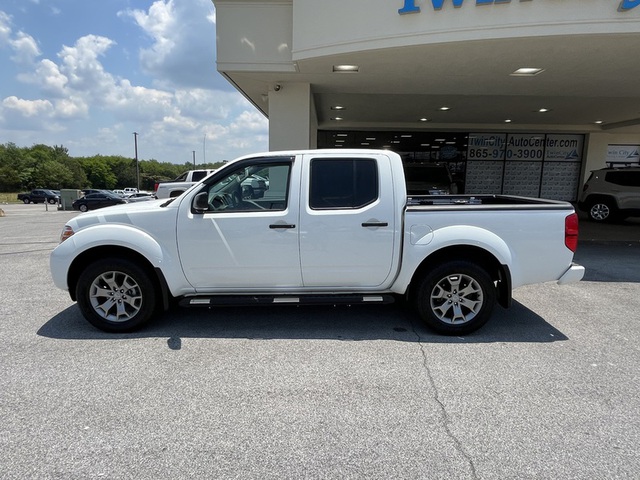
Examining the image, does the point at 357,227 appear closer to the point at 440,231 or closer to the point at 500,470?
the point at 440,231

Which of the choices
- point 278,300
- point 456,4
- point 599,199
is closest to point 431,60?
point 456,4

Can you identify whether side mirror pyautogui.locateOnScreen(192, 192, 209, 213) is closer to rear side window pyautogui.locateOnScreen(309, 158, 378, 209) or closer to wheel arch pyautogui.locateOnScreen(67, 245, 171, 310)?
wheel arch pyautogui.locateOnScreen(67, 245, 171, 310)

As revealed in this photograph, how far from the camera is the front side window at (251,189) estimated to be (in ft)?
13.5

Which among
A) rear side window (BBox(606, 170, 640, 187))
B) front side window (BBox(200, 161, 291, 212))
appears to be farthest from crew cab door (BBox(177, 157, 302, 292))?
rear side window (BBox(606, 170, 640, 187))

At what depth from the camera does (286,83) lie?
9.48m

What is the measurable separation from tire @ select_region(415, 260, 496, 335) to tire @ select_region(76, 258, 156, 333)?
2976 mm

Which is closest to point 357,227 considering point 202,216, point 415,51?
point 202,216

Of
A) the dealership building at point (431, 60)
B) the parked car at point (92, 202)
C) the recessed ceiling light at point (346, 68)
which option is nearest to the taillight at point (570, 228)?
the dealership building at point (431, 60)

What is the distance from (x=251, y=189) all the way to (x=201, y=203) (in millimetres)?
593

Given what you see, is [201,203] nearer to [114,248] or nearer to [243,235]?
[243,235]

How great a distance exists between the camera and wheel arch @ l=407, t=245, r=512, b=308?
4.11m

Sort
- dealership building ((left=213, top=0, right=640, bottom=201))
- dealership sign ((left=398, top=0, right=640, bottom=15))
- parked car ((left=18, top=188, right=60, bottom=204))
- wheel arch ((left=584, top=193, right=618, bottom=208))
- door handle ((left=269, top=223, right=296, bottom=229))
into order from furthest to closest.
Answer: parked car ((left=18, top=188, right=60, bottom=204)) < wheel arch ((left=584, top=193, right=618, bottom=208)) < dealership building ((left=213, top=0, right=640, bottom=201)) < dealership sign ((left=398, top=0, right=640, bottom=15)) < door handle ((left=269, top=223, right=296, bottom=229))

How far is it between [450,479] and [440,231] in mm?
2414

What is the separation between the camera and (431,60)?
749 centimetres
